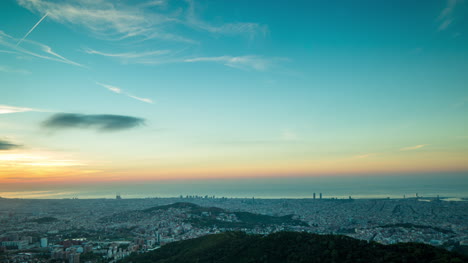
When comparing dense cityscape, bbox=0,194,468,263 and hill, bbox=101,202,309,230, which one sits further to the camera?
hill, bbox=101,202,309,230

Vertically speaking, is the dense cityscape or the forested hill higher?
the forested hill

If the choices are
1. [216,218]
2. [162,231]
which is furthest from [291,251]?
[216,218]

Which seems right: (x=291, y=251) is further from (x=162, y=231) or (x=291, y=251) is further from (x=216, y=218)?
(x=216, y=218)

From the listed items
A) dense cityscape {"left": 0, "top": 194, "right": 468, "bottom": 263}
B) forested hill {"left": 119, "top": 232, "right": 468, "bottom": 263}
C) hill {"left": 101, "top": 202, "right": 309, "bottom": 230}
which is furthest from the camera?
hill {"left": 101, "top": 202, "right": 309, "bottom": 230}

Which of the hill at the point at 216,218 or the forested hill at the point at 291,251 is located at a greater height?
the forested hill at the point at 291,251

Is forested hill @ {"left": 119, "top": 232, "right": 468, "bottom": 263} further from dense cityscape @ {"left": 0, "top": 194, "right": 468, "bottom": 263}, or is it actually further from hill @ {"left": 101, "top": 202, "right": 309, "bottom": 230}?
hill @ {"left": 101, "top": 202, "right": 309, "bottom": 230}

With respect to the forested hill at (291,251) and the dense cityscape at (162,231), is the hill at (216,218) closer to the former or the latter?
the dense cityscape at (162,231)

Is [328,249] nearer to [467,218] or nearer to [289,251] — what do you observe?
[289,251]

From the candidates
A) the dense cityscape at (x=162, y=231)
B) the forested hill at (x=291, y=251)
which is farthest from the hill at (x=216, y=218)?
the forested hill at (x=291, y=251)

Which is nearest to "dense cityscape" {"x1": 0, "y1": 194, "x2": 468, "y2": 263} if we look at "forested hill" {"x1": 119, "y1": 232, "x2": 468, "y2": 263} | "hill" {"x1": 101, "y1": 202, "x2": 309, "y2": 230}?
"hill" {"x1": 101, "y1": 202, "x2": 309, "y2": 230}

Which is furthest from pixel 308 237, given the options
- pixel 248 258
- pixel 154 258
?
pixel 154 258
